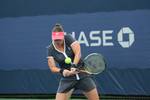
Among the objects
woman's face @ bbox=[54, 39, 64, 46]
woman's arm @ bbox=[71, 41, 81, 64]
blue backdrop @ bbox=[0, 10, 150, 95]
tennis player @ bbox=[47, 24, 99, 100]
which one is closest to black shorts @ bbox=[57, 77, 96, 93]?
tennis player @ bbox=[47, 24, 99, 100]

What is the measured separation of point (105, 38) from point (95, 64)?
10.2 feet

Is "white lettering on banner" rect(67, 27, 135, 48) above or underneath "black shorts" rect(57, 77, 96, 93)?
above

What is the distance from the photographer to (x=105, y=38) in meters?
8.99

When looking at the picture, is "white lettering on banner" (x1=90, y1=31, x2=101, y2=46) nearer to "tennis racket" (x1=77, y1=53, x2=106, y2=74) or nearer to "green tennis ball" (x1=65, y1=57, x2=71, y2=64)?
"tennis racket" (x1=77, y1=53, x2=106, y2=74)

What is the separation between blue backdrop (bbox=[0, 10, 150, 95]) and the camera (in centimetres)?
870

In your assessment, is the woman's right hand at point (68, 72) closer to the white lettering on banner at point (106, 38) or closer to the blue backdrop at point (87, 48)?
the blue backdrop at point (87, 48)

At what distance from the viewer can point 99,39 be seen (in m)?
9.07

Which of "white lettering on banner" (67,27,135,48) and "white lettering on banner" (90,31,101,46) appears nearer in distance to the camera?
"white lettering on banner" (67,27,135,48)

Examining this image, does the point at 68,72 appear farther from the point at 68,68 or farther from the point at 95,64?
the point at 95,64

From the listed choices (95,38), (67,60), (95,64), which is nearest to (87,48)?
(95,38)

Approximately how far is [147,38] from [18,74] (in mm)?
2980

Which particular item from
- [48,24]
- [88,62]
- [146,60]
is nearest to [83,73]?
[88,62]

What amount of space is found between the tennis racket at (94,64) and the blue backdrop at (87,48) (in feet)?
9.39

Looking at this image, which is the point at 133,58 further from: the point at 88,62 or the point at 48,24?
the point at 88,62
